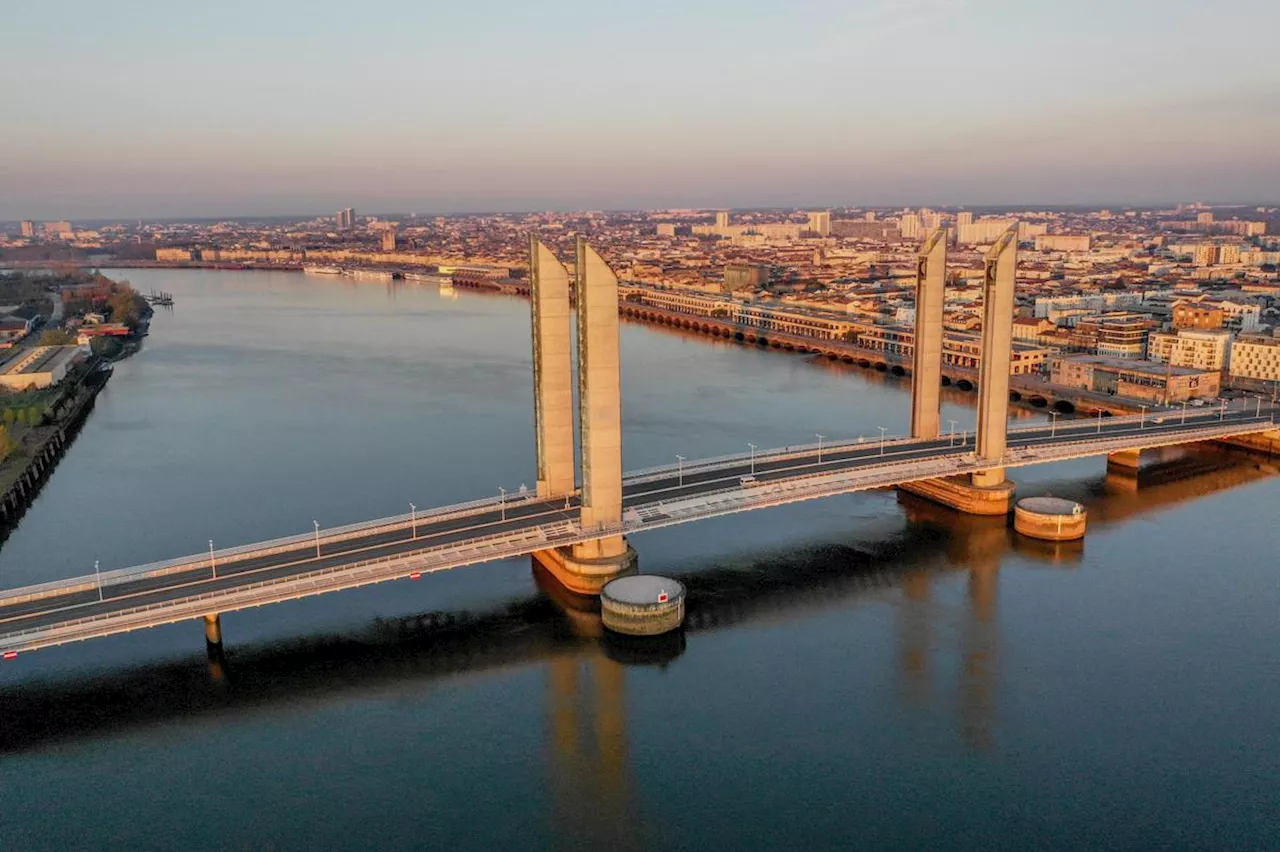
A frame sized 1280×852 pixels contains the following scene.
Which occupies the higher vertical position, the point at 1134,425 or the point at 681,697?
the point at 1134,425

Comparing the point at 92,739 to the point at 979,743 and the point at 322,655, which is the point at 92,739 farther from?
the point at 979,743

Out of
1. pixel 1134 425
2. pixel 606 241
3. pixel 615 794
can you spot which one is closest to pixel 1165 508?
pixel 1134 425

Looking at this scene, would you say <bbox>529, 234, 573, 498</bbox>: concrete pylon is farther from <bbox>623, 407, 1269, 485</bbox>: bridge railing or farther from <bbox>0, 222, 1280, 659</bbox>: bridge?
<bbox>623, 407, 1269, 485</bbox>: bridge railing

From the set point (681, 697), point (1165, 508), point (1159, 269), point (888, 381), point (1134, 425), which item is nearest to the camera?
point (681, 697)

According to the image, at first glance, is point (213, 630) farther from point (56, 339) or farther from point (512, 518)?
point (56, 339)

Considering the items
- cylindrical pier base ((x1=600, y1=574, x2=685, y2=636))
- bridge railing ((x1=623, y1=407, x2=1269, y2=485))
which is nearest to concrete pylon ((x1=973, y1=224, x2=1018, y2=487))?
bridge railing ((x1=623, y1=407, x2=1269, y2=485))

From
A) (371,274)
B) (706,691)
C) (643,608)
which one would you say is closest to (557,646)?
(643,608)
